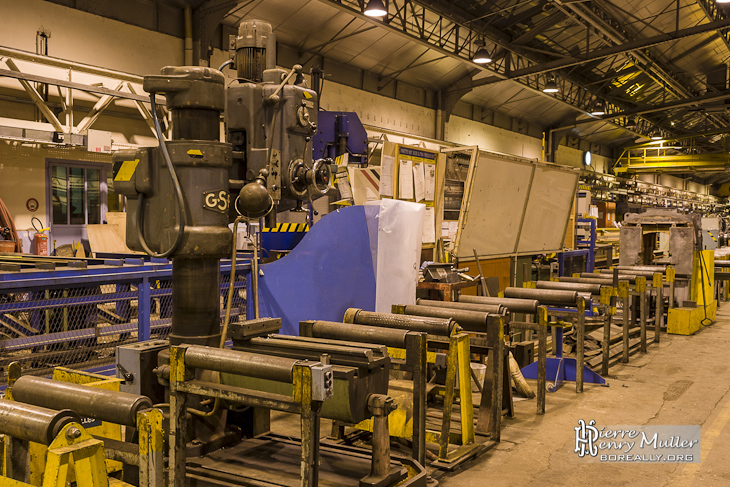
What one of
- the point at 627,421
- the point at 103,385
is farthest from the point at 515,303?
the point at 103,385

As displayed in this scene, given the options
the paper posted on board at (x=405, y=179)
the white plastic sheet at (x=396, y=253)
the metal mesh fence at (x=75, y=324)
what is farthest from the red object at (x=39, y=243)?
the white plastic sheet at (x=396, y=253)

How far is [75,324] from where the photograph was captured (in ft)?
13.2

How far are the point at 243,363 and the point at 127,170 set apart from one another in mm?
1070

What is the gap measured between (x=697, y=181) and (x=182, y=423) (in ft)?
132

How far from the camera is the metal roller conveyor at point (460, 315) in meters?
3.52

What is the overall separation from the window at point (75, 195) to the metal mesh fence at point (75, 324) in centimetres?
386

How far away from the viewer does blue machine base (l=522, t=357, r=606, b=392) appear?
5078 millimetres

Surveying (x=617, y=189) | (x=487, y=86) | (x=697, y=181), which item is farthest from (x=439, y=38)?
(x=697, y=181)

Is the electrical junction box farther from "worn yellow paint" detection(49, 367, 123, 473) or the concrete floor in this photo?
the concrete floor

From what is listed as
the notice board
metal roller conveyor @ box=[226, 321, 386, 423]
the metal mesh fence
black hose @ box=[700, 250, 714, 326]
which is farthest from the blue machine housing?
black hose @ box=[700, 250, 714, 326]

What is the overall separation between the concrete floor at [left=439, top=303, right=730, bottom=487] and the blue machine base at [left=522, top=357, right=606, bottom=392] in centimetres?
9

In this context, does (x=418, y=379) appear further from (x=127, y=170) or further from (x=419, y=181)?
(x=419, y=181)

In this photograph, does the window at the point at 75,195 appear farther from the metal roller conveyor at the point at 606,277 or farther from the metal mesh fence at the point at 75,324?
the metal roller conveyor at the point at 606,277

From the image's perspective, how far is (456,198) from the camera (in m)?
6.37
